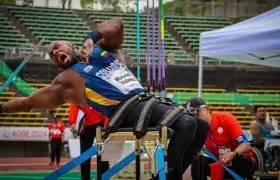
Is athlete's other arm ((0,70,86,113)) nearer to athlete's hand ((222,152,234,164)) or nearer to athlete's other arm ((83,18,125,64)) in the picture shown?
athlete's other arm ((83,18,125,64))

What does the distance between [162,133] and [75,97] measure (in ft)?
2.46

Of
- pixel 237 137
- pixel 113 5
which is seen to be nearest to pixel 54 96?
pixel 237 137

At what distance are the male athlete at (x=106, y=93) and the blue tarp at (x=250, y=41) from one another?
12.2ft

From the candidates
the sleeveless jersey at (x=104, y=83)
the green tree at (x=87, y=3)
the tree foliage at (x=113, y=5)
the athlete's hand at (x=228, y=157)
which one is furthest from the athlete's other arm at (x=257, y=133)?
the green tree at (x=87, y=3)

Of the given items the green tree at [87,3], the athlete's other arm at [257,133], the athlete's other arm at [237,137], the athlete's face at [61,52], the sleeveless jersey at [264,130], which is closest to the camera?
the athlete's face at [61,52]

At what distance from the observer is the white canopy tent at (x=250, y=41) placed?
8.66 m

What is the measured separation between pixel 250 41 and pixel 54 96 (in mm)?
4621

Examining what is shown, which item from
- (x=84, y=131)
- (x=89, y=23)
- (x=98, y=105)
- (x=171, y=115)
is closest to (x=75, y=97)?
(x=98, y=105)

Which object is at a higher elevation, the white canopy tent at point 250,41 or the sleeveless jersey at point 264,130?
the white canopy tent at point 250,41

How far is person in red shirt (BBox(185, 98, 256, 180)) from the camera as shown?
6832mm

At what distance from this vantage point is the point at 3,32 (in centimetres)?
2866

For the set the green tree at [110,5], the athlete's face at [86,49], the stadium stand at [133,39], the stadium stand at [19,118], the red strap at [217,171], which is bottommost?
the stadium stand at [19,118]

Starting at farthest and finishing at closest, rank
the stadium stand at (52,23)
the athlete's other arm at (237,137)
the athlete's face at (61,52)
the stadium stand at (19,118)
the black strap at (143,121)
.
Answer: the stadium stand at (52,23)
the stadium stand at (19,118)
the athlete's other arm at (237,137)
the athlete's face at (61,52)
the black strap at (143,121)

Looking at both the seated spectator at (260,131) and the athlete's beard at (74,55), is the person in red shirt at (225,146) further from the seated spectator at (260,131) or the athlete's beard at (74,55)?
the seated spectator at (260,131)
